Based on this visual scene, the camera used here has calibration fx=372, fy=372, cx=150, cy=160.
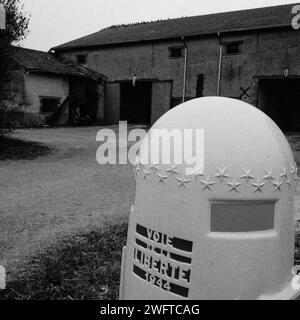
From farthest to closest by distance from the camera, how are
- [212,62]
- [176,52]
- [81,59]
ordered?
1. [81,59]
2. [176,52]
3. [212,62]

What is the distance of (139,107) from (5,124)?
1492 centimetres

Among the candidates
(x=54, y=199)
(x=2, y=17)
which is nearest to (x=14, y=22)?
(x=2, y=17)

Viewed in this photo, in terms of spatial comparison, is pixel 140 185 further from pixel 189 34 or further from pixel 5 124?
pixel 189 34

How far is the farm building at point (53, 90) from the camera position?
22.2 m

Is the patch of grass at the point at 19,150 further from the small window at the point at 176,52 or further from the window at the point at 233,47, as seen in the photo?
the window at the point at 233,47

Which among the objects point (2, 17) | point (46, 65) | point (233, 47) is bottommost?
point (2, 17)

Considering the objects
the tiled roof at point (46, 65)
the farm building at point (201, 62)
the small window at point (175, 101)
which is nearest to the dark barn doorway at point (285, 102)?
the farm building at point (201, 62)

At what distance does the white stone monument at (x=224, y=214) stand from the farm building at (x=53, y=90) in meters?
20.5

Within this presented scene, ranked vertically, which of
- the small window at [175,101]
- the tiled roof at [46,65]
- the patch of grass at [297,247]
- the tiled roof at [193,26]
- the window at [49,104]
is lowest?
the patch of grass at [297,247]

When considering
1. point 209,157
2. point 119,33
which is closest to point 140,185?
point 209,157

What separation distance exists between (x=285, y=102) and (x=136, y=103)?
10.1 metres

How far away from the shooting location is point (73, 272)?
3.54 m

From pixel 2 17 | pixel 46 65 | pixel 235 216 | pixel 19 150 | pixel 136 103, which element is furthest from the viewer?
pixel 136 103

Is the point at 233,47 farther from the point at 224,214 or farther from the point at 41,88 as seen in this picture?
the point at 224,214
